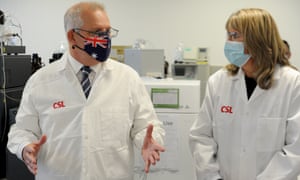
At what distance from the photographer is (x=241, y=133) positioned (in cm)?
143

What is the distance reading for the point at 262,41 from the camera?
139 centimetres

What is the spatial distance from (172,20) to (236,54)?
3.70m

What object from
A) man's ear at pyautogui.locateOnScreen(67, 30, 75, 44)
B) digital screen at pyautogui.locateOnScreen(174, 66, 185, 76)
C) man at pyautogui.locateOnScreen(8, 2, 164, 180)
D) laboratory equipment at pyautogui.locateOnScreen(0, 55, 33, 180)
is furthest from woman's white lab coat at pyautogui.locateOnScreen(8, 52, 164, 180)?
digital screen at pyautogui.locateOnScreen(174, 66, 185, 76)

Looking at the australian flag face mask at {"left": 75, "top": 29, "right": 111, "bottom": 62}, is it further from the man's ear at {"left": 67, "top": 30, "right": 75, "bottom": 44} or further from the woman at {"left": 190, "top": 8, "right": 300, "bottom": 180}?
the woman at {"left": 190, "top": 8, "right": 300, "bottom": 180}

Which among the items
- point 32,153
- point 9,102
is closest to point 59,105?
point 32,153

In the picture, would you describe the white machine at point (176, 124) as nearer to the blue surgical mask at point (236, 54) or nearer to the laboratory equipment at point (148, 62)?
the blue surgical mask at point (236, 54)

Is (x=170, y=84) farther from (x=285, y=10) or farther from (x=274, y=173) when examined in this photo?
(x=285, y=10)

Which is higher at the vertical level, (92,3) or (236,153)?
(92,3)

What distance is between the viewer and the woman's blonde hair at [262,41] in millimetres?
1388

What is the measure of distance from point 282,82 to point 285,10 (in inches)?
151

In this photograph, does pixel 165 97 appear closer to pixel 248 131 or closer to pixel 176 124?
pixel 176 124

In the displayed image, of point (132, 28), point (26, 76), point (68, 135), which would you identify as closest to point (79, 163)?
point (68, 135)

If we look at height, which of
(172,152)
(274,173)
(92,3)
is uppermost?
(92,3)

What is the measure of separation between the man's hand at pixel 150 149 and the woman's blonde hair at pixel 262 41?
1.71ft
